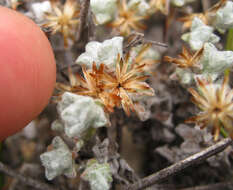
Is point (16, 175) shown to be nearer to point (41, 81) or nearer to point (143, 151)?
point (41, 81)

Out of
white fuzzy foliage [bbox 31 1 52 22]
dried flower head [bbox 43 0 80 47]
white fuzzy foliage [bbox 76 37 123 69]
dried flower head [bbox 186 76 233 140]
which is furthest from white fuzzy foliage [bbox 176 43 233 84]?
white fuzzy foliage [bbox 31 1 52 22]

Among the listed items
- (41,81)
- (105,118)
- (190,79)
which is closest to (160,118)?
(190,79)

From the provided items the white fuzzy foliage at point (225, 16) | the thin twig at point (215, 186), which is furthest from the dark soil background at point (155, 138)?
the white fuzzy foliage at point (225, 16)

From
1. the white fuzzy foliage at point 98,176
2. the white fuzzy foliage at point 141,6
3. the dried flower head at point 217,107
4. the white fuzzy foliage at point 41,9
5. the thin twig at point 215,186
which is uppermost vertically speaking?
the white fuzzy foliage at point 41,9

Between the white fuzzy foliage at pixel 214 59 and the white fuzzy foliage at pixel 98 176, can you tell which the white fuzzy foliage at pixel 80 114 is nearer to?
the white fuzzy foliage at pixel 98 176

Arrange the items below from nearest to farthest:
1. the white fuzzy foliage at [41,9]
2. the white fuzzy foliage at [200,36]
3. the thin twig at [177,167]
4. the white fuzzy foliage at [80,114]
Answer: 1. the white fuzzy foliage at [80,114]
2. the thin twig at [177,167]
3. the white fuzzy foliage at [200,36]
4. the white fuzzy foliage at [41,9]

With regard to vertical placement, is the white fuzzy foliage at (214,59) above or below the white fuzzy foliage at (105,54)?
below

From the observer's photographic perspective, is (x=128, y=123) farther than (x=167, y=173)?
Yes

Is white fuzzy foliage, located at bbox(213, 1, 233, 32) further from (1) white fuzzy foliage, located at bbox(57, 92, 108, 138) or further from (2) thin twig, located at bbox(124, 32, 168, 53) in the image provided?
(1) white fuzzy foliage, located at bbox(57, 92, 108, 138)
